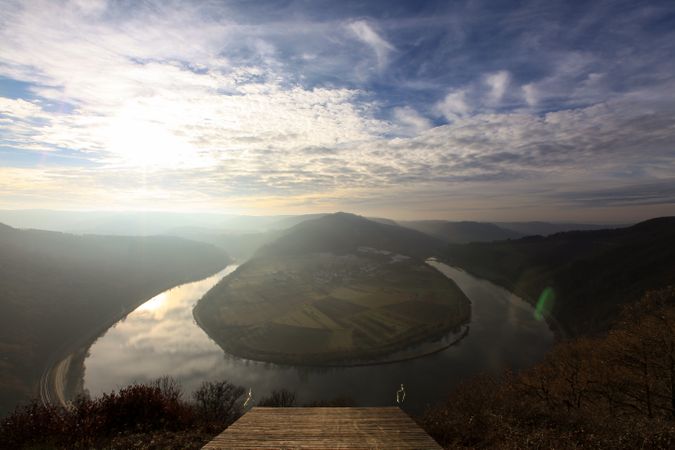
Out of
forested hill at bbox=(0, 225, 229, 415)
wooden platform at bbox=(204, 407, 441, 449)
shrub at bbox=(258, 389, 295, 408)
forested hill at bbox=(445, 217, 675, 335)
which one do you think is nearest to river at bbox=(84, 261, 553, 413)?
shrub at bbox=(258, 389, 295, 408)

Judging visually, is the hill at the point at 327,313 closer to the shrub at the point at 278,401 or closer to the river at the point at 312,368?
the river at the point at 312,368

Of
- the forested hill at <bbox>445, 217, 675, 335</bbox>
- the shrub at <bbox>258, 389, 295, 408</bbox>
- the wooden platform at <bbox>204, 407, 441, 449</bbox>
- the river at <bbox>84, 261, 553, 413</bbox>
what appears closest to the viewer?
the wooden platform at <bbox>204, 407, 441, 449</bbox>

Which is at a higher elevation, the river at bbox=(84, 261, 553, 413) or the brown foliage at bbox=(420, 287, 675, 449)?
the brown foliage at bbox=(420, 287, 675, 449)

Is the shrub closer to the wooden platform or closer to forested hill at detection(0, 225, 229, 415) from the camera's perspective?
the wooden platform

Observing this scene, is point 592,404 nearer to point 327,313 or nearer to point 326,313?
point 327,313

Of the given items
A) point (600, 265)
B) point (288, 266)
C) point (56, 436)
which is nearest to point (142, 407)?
point (56, 436)

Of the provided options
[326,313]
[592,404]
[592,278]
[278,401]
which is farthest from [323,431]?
[592,278]

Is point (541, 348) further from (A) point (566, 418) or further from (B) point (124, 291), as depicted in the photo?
(B) point (124, 291)
